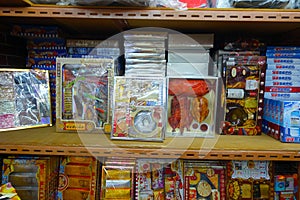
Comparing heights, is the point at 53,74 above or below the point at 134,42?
below

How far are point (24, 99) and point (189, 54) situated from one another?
2.66ft

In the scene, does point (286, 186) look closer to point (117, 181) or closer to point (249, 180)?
point (249, 180)

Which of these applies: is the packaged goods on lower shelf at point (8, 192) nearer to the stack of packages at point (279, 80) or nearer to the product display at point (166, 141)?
the product display at point (166, 141)

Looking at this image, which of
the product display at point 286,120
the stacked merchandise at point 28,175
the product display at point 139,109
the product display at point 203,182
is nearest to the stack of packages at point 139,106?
the product display at point 139,109

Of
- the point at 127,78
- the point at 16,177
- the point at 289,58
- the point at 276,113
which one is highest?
the point at 289,58

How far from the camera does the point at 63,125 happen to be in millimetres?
1158

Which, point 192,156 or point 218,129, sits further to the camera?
point 218,129

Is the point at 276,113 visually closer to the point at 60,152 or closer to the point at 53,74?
the point at 60,152

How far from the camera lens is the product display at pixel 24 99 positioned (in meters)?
1.16

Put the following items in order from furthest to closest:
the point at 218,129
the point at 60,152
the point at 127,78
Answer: the point at 218,129 < the point at 127,78 < the point at 60,152

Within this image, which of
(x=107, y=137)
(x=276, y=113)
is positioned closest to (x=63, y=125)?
(x=107, y=137)

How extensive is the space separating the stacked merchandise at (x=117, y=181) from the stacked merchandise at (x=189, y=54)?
0.47 metres

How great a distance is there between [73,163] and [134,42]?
62cm

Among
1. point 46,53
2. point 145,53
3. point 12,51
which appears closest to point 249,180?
point 145,53
